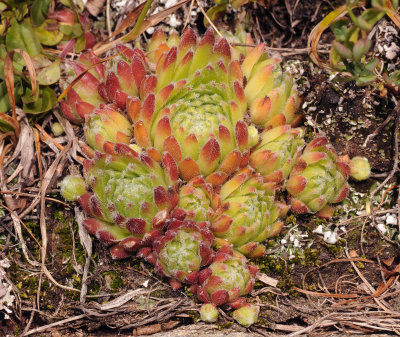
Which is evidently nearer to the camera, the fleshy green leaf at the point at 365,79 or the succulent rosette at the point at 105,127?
the fleshy green leaf at the point at 365,79

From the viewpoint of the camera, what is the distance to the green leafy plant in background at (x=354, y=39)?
2.03 m

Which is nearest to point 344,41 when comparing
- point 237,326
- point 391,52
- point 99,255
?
point 391,52

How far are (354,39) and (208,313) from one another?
141 cm

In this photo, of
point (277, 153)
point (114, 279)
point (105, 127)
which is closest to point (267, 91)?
point (277, 153)

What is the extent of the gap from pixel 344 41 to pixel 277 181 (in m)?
0.78

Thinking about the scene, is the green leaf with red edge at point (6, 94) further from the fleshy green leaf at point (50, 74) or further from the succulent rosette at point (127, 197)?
the succulent rosette at point (127, 197)

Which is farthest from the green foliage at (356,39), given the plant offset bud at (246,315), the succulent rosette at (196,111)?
the plant offset bud at (246,315)

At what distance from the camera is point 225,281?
7.32 feet

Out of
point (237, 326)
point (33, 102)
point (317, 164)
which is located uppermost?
point (33, 102)

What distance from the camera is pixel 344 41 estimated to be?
86.7 inches

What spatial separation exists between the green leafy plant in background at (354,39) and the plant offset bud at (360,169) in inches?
18.5

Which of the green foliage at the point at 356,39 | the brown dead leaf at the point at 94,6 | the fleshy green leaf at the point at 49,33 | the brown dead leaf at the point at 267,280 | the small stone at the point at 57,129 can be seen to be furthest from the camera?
the brown dead leaf at the point at 94,6

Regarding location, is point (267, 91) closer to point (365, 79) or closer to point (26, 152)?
point (365, 79)

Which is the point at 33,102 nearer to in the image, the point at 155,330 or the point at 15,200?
the point at 15,200
